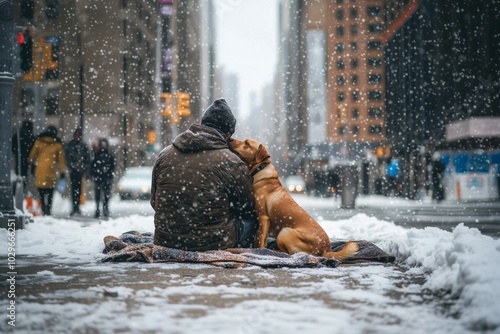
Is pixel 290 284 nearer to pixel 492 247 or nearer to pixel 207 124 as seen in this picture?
pixel 492 247

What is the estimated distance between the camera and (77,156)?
15.8 meters

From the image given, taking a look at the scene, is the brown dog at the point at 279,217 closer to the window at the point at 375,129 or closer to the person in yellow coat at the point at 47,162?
the person in yellow coat at the point at 47,162

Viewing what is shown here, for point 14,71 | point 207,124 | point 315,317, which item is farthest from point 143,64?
point 315,317

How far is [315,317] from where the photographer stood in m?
3.58

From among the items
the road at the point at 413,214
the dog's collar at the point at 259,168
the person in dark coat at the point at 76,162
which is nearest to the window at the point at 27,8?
the person in dark coat at the point at 76,162

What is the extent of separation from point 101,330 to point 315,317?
1258 millimetres

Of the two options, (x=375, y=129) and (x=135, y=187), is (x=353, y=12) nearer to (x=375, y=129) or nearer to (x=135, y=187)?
(x=375, y=129)

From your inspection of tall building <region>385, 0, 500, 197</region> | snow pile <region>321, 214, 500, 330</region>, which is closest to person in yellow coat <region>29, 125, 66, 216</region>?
snow pile <region>321, 214, 500, 330</region>

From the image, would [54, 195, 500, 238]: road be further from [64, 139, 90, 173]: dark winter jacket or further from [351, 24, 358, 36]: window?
[351, 24, 358, 36]: window

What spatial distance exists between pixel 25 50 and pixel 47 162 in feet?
12.2

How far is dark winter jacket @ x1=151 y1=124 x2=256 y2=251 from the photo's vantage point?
6.02 meters

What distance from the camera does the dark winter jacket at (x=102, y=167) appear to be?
600 inches

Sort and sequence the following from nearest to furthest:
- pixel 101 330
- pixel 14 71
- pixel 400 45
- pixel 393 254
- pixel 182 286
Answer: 1. pixel 101 330
2. pixel 182 286
3. pixel 393 254
4. pixel 14 71
5. pixel 400 45

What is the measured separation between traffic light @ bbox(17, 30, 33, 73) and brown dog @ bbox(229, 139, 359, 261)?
6534 millimetres
